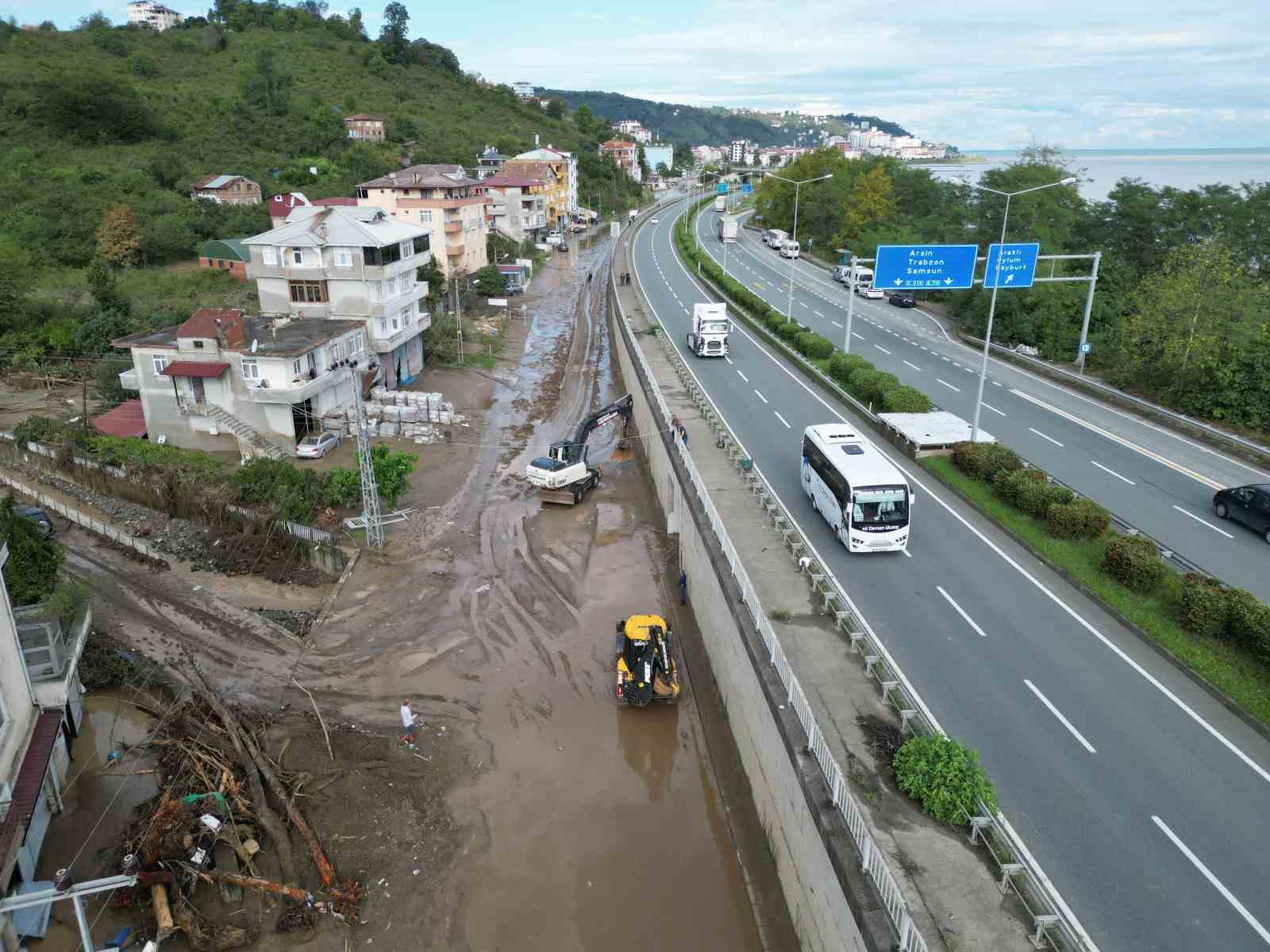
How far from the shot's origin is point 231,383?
3384cm

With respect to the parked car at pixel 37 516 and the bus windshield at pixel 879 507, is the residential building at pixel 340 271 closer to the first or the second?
the parked car at pixel 37 516

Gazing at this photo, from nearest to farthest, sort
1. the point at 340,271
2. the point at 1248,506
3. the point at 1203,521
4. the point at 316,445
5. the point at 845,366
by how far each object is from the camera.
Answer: the point at 1248,506
the point at 1203,521
the point at 316,445
the point at 845,366
the point at 340,271

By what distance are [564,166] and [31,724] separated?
106m

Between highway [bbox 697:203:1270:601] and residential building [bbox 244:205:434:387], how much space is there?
79.5ft

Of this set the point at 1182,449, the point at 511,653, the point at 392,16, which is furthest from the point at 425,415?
the point at 392,16

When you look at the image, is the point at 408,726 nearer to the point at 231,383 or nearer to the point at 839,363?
the point at 231,383

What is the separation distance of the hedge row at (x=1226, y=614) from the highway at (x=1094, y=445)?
9.45 feet

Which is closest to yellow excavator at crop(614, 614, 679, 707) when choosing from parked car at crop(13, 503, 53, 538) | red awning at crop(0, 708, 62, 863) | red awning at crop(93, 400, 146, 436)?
red awning at crop(0, 708, 62, 863)

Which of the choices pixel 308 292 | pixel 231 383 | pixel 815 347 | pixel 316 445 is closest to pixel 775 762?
pixel 316 445

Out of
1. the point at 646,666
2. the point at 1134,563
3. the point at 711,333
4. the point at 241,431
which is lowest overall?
the point at 646,666

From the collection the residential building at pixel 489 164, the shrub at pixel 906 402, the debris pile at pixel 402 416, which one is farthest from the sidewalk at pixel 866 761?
the residential building at pixel 489 164

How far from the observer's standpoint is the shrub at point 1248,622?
14898 mm

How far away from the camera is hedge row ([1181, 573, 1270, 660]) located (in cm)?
1501

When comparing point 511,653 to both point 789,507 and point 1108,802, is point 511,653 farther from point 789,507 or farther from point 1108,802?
point 1108,802
